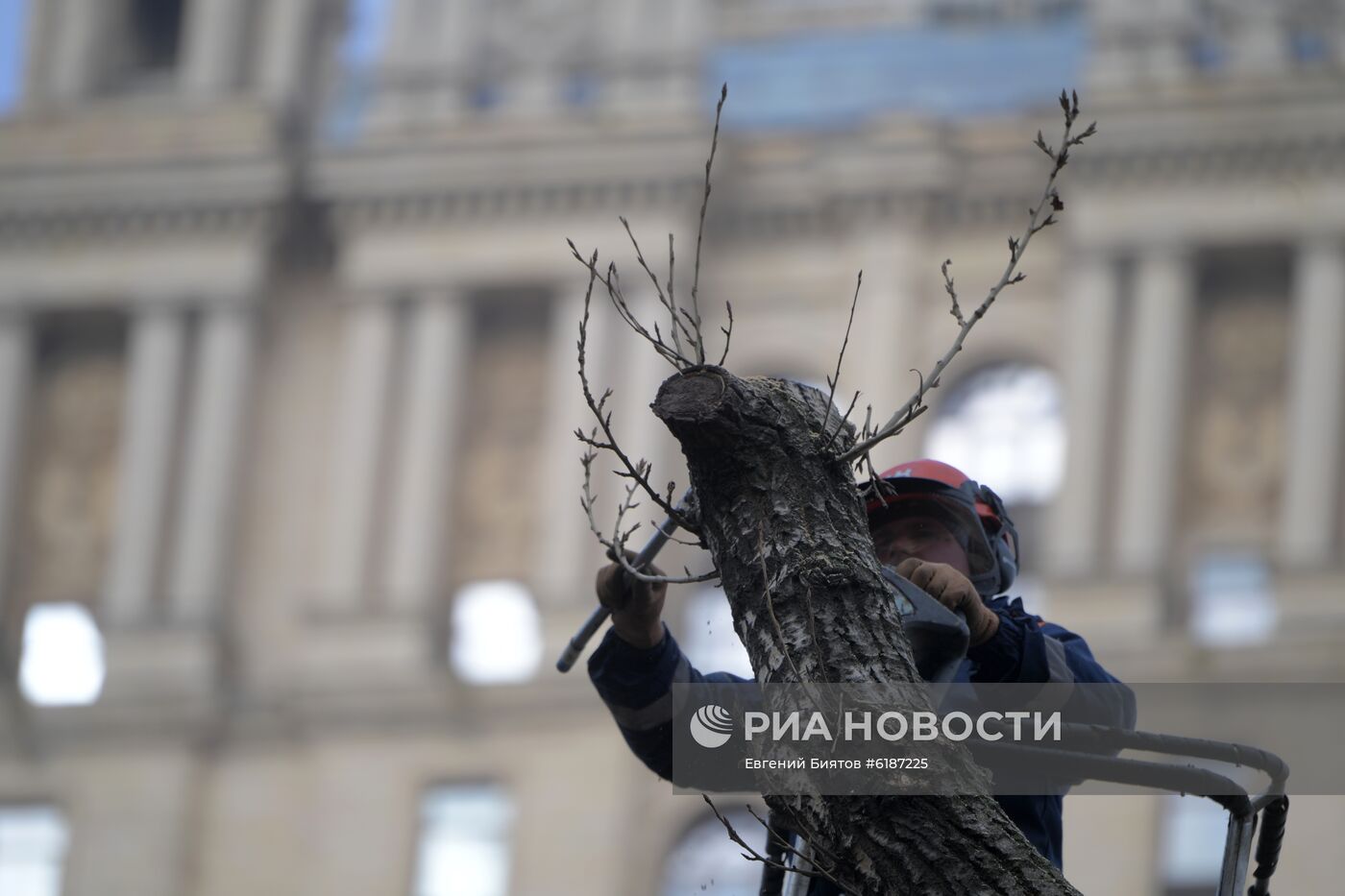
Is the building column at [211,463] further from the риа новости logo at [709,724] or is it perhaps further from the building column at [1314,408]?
the риа новости logo at [709,724]

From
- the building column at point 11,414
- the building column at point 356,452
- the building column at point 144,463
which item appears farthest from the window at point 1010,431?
the building column at point 11,414

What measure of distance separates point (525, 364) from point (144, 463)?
4.78 meters

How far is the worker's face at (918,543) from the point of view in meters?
7.97

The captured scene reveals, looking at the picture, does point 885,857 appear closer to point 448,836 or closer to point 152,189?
point 448,836

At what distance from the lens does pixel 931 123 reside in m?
42.8

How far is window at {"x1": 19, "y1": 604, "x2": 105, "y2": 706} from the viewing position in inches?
1699

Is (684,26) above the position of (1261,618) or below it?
above

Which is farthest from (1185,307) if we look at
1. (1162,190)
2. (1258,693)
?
(1258,693)

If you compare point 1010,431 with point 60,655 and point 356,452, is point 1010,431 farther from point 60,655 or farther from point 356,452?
point 60,655

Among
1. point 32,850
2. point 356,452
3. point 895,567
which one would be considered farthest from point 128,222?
point 895,567

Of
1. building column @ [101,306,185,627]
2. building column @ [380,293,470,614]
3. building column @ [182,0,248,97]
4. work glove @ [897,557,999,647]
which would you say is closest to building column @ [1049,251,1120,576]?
building column @ [380,293,470,614]

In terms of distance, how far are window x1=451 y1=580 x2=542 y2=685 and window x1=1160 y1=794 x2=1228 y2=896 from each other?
791 cm

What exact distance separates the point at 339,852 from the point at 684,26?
11.3 metres

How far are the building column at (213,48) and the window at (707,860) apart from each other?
11.7 m
